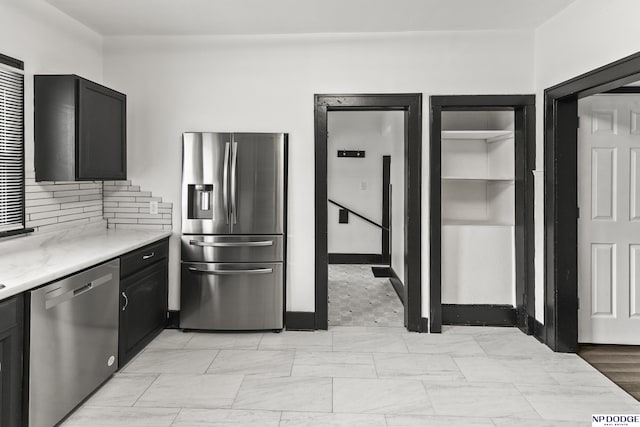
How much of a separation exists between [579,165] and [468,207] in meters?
1.17

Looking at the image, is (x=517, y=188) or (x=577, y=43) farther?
(x=517, y=188)

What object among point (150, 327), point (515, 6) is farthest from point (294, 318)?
point (515, 6)

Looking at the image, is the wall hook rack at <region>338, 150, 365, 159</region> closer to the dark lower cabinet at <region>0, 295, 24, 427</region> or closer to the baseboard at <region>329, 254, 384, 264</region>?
the baseboard at <region>329, 254, 384, 264</region>

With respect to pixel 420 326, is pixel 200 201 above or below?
above

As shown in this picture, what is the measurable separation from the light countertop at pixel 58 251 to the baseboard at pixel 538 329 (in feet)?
10.7

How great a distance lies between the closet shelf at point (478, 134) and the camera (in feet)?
13.2

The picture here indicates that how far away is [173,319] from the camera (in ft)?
13.2

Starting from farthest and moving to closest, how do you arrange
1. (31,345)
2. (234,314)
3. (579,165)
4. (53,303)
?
(234,314)
(579,165)
(53,303)
(31,345)

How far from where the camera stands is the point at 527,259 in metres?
3.87

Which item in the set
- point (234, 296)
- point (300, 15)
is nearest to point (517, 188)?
point (300, 15)

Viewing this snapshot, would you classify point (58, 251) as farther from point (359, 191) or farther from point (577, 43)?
point (359, 191)

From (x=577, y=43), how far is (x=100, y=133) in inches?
141

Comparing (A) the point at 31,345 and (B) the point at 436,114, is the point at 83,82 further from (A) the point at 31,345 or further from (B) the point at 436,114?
(B) the point at 436,114

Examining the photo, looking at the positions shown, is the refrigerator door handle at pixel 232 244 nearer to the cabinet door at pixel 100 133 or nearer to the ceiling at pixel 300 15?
the cabinet door at pixel 100 133
